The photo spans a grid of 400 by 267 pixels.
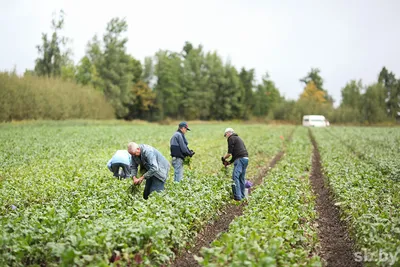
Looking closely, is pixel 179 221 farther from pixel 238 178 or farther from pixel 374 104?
pixel 374 104

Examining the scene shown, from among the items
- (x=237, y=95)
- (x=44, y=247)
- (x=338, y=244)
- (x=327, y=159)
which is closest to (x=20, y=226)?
(x=44, y=247)

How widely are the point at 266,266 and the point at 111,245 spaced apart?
2099 mm

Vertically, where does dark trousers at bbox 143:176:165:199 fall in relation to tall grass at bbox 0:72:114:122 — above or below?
below

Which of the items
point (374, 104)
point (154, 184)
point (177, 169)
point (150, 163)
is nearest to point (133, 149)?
point (150, 163)

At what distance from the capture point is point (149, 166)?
907 centimetres

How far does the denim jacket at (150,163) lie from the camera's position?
29.5 feet

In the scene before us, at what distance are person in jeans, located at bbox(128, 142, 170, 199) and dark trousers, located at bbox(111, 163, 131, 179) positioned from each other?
190 centimetres

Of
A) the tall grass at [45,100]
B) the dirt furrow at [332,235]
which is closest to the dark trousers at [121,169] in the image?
the dirt furrow at [332,235]

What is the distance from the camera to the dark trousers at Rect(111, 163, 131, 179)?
448 inches

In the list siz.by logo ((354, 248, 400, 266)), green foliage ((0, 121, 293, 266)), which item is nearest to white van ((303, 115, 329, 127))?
green foliage ((0, 121, 293, 266))

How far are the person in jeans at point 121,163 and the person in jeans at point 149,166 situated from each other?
1.66 metres

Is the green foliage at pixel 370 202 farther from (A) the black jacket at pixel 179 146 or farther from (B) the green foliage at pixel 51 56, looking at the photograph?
(B) the green foliage at pixel 51 56

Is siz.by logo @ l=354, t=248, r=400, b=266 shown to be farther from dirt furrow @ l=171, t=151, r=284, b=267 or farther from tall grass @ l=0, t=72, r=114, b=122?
tall grass @ l=0, t=72, r=114, b=122

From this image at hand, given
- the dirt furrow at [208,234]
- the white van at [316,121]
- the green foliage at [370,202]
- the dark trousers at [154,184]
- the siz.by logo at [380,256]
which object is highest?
the white van at [316,121]
